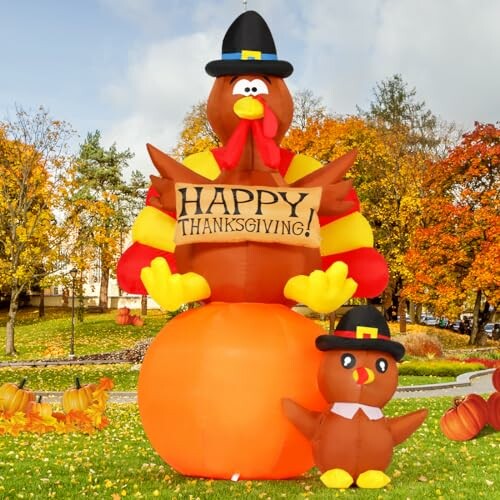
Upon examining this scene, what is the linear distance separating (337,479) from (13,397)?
610 centimetres

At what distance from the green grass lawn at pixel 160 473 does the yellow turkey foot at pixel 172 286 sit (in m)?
1.81

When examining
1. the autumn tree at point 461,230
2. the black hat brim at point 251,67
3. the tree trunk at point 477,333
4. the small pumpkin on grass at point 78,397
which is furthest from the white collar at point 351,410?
the tree trunk at point 477,333

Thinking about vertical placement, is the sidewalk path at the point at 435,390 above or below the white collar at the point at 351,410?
below

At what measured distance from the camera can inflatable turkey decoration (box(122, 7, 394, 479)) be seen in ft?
24.2

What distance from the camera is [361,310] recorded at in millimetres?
7555

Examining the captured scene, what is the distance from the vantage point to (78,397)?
12.1m

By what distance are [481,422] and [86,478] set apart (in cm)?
450

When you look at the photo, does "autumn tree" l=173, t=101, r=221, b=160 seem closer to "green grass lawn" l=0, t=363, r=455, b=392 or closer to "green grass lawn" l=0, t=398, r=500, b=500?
"green grass lawn" l=0, t=363, r=455, b=392

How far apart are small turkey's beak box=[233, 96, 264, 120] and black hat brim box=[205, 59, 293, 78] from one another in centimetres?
39

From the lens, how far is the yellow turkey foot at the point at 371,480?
730cm

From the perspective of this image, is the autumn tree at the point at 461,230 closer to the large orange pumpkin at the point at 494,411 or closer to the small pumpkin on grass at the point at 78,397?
the small pumpkin on grass at the point at 78,397

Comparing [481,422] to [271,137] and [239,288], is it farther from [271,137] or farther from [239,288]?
[271,137]

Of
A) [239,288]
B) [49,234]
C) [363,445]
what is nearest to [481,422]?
[363,445]

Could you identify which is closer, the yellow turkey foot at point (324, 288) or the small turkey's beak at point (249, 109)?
the yellow turkey foot at point (324, 288)
